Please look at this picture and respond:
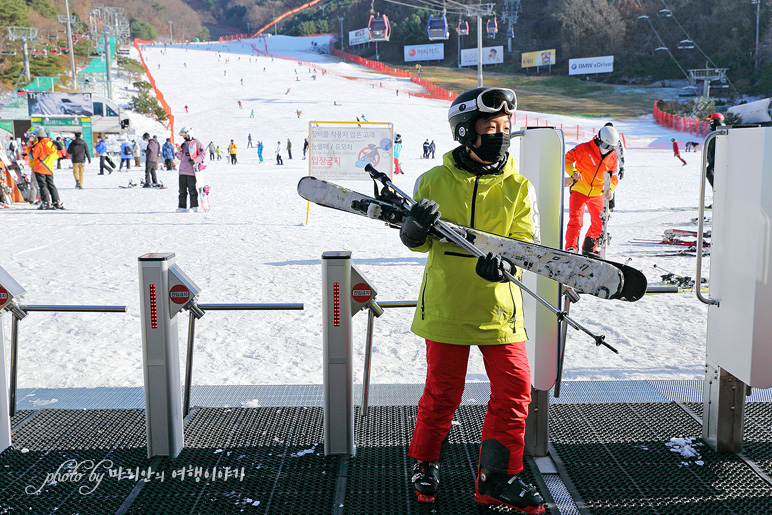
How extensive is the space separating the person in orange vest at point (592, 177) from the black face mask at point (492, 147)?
17.0 feet

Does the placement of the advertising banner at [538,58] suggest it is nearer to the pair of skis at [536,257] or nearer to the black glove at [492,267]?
the pair of skis at [536,257]

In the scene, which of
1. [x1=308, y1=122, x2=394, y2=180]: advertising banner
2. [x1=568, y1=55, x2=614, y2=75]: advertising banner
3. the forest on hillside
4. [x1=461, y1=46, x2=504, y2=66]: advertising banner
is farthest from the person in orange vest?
[x1=461, y1=46, x2=504, y2=66]: advertising banner

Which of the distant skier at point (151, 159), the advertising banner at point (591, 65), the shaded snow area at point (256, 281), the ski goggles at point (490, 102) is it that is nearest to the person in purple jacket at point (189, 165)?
the shaded snow area at point (256, 281)

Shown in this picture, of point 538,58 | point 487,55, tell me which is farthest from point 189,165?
point 487,55

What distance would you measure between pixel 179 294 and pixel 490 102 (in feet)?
5.22

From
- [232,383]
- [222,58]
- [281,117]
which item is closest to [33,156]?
[232,383]

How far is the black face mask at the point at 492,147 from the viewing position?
2.53 m

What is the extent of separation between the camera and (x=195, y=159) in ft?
40.3

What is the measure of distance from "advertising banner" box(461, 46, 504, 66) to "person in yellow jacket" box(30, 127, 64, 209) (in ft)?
250

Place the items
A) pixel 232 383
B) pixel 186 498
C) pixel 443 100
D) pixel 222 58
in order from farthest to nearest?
pixel 222 58, pixel 443 100, pixel 232 383, pixel 186 498

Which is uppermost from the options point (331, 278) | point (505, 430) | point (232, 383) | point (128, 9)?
point (128, 9)

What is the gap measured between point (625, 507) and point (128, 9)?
146 metres

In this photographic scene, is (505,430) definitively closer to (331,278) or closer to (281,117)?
(331,278)

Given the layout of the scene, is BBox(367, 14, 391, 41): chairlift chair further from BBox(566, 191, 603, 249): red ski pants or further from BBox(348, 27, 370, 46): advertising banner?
BBox(566, 191, 603, 249): red ski pants
